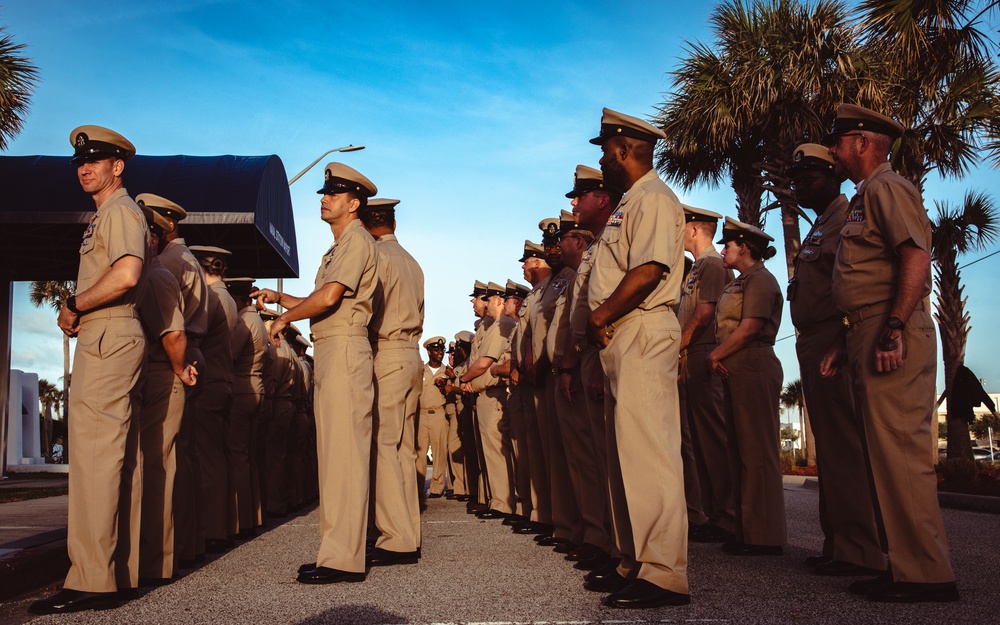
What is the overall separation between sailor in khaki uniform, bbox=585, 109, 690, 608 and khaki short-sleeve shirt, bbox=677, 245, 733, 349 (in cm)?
258

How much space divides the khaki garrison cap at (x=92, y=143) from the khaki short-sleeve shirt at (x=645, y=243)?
2.64m

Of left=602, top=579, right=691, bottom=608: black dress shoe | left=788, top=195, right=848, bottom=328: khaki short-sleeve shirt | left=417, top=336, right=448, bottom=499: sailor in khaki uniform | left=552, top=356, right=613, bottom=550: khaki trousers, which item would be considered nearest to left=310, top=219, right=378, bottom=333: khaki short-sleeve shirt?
left=552, top=356, right=613, bottom=550: khaki trousers

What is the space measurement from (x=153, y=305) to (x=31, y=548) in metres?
1.90

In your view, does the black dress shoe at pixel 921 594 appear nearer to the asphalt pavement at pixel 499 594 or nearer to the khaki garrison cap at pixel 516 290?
the asphalt pavement at pixel 499 594

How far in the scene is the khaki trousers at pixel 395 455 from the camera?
6.05 metres

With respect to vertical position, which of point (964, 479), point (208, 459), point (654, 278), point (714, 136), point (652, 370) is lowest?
point (964, 479)

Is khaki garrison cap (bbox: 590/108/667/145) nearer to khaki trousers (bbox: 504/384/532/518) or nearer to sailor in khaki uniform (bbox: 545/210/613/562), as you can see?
sailor in khaki uniform (bbox: 545/210/613/562)

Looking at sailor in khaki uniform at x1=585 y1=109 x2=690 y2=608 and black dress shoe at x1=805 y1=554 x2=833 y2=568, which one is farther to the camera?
black dress shoe at x1=805 y1=554 x2=833 y2=568

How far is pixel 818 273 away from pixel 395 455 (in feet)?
9.61

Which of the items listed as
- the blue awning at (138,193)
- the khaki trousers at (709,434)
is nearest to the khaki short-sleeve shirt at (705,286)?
the khaki trousers at (709,434)

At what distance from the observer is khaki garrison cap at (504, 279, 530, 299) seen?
10.4 m

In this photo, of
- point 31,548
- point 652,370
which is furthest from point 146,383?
point 652,370

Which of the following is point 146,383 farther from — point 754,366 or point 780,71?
point 780,71

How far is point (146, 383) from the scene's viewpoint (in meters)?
5.36
